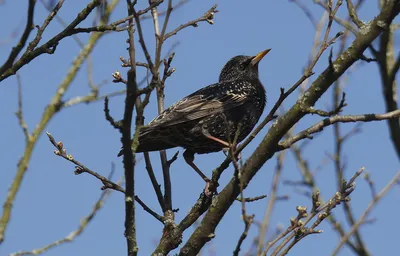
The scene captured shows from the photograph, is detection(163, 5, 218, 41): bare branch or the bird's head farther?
the bird's head

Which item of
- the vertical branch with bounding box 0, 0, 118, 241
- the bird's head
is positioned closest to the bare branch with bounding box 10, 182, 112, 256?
the vertical branch with bounding box 0, 0, 118, 241

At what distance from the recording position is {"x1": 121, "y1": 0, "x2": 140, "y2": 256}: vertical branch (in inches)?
132

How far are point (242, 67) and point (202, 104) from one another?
1772 mm

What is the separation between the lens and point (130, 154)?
144 inches

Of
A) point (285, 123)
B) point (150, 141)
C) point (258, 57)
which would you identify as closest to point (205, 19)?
point (150, 141)

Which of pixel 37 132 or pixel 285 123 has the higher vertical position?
pixel 37 132

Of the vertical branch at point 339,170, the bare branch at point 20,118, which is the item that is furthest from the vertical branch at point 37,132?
the vertical branch at point 339,170

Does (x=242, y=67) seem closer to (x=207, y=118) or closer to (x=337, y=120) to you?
(x=207, y=118)

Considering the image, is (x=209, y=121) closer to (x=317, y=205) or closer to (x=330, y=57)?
(x=317, y=205)

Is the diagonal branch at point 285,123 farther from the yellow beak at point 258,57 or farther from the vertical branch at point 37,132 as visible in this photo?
the yellow beak at point 258,57

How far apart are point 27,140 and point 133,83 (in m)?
1.36

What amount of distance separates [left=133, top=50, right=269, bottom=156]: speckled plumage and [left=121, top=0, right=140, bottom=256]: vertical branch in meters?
2.00

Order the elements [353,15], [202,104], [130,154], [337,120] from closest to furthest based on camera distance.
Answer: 1. [130,154]
2. [337,120]
3. [353,15]
4. [202,104]

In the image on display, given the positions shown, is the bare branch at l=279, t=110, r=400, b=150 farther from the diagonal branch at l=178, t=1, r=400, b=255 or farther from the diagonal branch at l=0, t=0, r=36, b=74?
the diagonal branch at l=0, t=0, r=36, b=74
